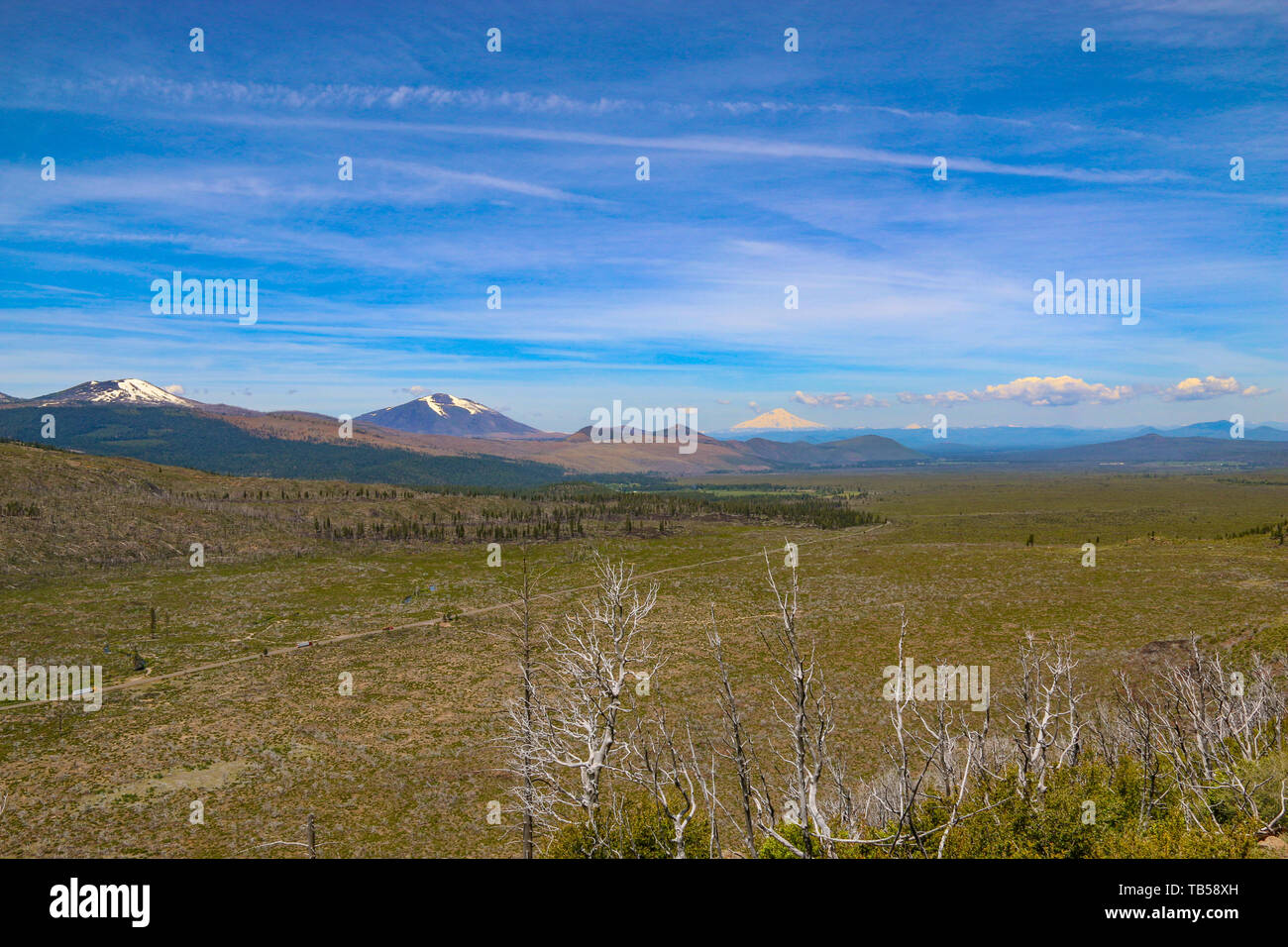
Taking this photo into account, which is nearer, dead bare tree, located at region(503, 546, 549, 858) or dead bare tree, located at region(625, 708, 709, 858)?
dead bare tree, located at region(625, 708, 709, 858)

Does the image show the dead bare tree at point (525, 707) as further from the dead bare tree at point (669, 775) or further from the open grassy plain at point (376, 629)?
the dead bare tree at point (669, 775)

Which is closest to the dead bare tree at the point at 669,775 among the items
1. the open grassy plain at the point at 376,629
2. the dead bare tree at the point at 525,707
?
the dead bare tree at the point at 525,707

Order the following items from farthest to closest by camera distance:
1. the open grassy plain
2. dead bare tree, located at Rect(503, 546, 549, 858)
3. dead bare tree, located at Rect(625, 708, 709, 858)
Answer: the open grassy plain
dead bare tree, located at Rect(503, 546, 549, 858)
dead bare tree, located at Rect(625, 708, 709, 858)

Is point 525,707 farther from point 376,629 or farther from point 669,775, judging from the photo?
point 376,629

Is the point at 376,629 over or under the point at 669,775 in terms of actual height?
under

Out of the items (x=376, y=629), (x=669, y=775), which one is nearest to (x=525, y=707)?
(x=669, y=775)

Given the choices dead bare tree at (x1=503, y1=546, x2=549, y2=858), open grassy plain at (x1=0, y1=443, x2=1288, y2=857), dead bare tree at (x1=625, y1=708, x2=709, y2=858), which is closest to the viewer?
dead bare tree at (x1=625, y1=708, x2=709, y2=858)

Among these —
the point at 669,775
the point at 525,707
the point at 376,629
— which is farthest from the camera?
the point at 376,629

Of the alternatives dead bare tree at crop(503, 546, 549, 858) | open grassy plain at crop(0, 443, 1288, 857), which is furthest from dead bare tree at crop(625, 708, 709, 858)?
open grassy plain at crop(0, 443, 1288, 857)

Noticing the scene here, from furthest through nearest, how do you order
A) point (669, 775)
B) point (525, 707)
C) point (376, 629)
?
point (376, 629) → point (525, 707) → point (669, 775)

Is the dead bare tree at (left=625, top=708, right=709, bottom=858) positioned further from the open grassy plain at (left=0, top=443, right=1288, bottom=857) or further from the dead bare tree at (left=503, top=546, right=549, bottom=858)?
the open grassy plain at (left=0, top=443, right=1288, bottom=857)
